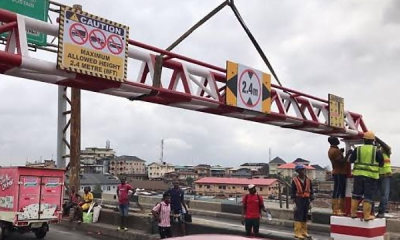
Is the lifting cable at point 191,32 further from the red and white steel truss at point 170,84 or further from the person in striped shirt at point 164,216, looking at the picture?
the person in striped shirt at point 164,216

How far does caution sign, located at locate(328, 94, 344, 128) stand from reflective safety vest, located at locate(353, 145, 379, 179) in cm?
339

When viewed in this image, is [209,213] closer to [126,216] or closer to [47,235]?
[126,216]

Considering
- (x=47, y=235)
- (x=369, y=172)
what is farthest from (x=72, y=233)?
(x=369, y=172)

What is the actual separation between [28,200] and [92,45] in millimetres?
8289

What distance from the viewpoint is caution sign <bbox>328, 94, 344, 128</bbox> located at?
12.1 metres

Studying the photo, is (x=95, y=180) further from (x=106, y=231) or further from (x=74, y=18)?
(x=74, y=18)

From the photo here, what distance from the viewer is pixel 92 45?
6.49m

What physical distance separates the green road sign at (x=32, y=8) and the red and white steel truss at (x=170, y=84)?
4779 mm

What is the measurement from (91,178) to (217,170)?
61.3 metres

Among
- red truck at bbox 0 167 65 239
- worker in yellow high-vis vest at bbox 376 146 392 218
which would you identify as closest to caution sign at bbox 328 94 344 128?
worker in yellow high-vis vest at bbox 376 146 392 218

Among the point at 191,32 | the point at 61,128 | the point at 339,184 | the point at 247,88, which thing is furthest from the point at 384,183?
the point at 61,128

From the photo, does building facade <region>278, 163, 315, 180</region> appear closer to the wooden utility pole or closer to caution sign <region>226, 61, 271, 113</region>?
caution sign <region>226, 61, 271, 113</region>

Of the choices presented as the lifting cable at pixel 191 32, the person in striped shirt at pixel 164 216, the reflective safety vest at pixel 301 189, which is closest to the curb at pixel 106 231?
the person in striped shirt at pixel 164 216

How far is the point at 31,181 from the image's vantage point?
13414 mm
